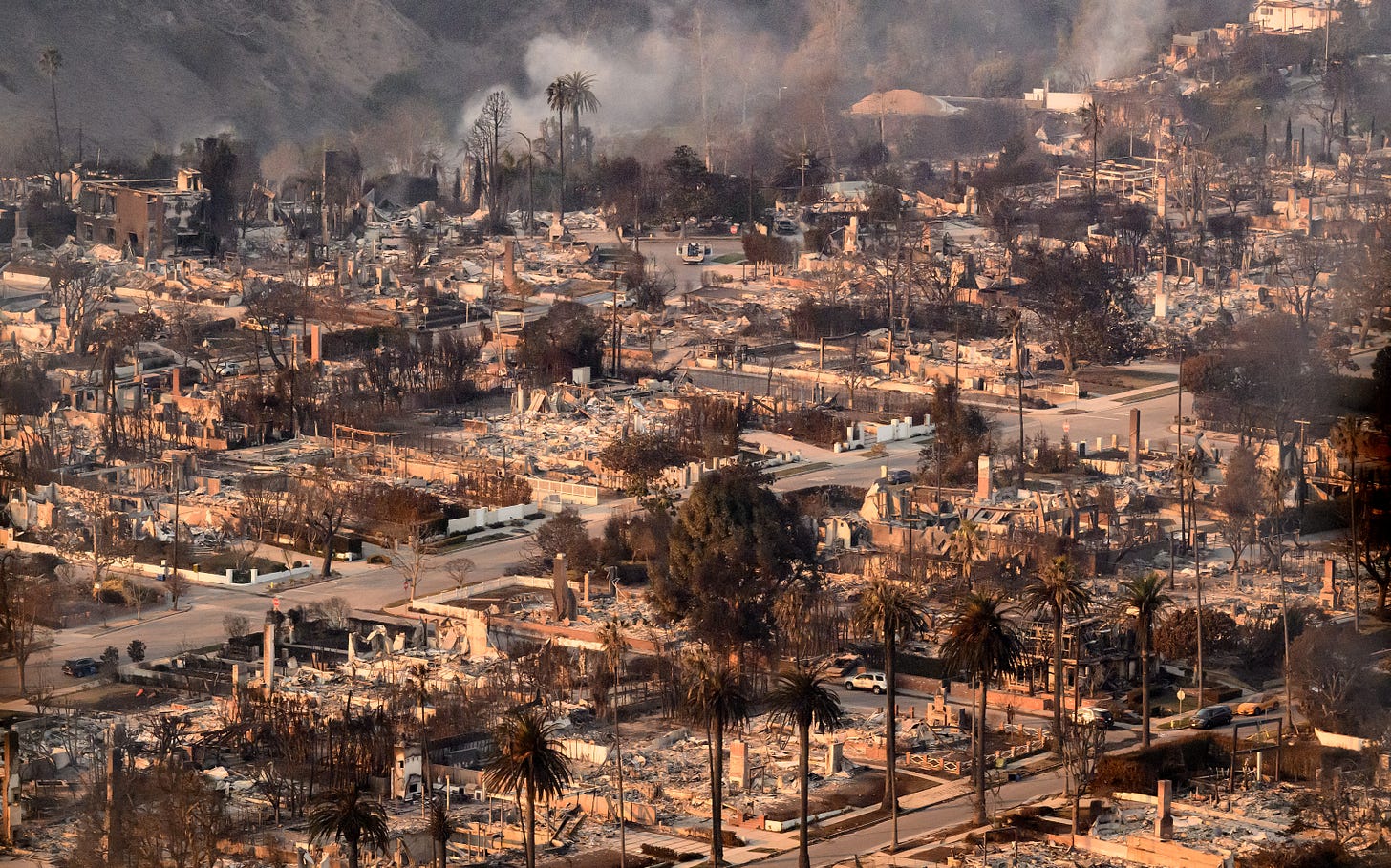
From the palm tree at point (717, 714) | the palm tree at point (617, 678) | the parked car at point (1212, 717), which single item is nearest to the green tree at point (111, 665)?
the palm tree at point (617, 678)

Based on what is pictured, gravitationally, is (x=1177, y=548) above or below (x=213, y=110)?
below

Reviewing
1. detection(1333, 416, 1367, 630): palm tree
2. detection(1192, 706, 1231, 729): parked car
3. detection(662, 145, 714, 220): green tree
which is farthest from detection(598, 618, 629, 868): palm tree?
detection(662, 145, 714, 220): green tree

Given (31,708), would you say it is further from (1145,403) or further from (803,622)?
(1145,403)

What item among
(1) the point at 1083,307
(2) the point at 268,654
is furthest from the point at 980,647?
(1) the point at 1083,307

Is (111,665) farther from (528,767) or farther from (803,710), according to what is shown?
(803,710)

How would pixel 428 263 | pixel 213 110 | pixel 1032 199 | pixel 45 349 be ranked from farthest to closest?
pixel 213 110 < pixel 1032 199 < pixel 428 263 < pixel 45 349

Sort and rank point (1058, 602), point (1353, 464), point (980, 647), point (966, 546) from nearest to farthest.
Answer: point (980, 647) → point (1058, 602) → point (966, 546) → point (1353, 464)

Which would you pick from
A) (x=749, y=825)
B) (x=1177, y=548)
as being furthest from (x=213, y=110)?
(x=749, y=825)

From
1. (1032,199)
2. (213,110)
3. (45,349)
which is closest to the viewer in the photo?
(45,349)
